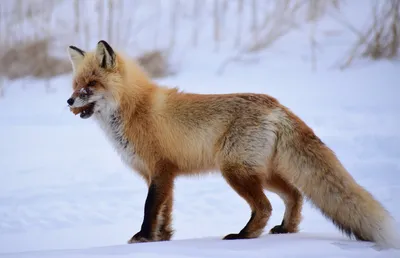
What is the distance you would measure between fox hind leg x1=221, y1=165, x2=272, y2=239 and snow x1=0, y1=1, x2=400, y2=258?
0.14 metres

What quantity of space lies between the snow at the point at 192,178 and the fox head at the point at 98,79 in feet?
3.25

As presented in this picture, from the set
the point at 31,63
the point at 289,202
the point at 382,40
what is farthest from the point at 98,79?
the point at 31,63

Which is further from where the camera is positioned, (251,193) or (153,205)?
(153,205)

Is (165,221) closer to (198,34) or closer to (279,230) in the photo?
(279,230)

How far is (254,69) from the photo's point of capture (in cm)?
871

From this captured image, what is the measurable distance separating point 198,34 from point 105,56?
607 centimetres

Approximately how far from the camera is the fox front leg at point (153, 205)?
3584mm

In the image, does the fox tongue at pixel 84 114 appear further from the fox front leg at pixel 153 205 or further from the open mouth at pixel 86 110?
the fox front leg at pixel 153 205

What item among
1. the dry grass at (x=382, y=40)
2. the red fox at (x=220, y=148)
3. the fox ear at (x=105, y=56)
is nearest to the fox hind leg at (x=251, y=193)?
the red fox at (x=220, y=148)

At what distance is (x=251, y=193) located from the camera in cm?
341

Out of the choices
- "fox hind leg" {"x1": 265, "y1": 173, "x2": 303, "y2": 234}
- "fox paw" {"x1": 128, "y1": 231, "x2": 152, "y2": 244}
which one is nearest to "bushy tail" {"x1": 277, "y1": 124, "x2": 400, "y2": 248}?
"fox hind leg" {"x1": 265, "y1": 173, "x2": 303, "y2": 234}

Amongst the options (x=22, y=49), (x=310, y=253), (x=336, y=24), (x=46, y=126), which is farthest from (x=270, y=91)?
(x=310, y=253)

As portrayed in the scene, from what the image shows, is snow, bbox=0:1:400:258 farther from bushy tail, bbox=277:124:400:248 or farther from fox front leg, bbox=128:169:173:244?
fox front leg, bbox=128:169:173:244

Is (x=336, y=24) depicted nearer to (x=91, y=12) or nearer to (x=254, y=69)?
(x=254, y=69)
